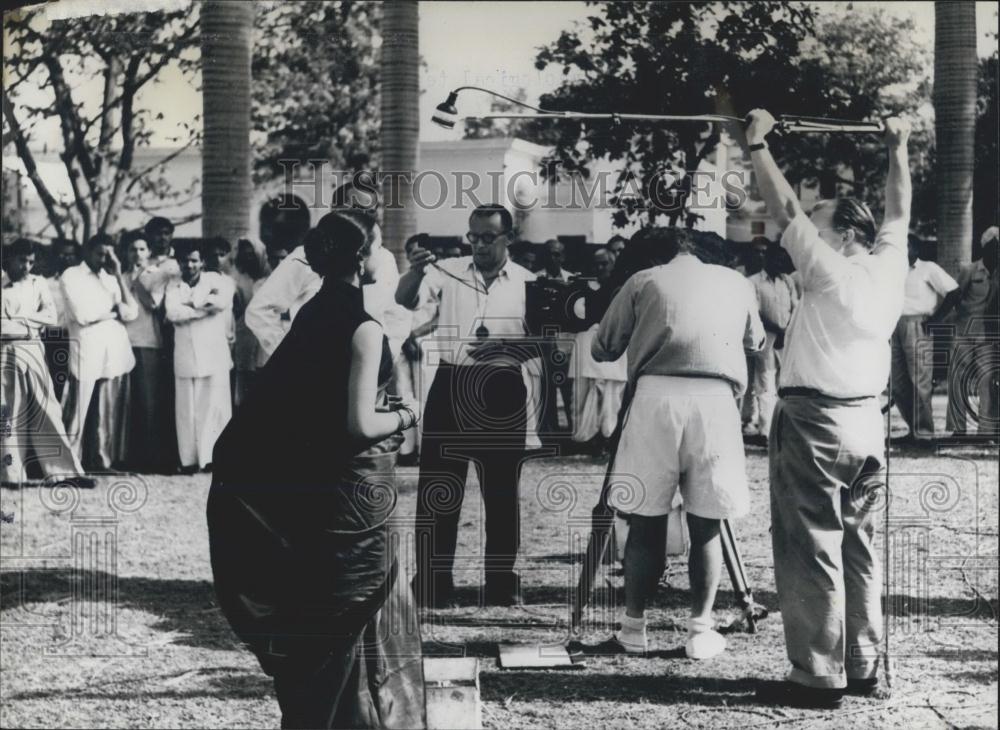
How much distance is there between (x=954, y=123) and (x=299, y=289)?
102 inches

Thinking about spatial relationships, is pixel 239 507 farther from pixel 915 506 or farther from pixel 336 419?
pixel 915 506

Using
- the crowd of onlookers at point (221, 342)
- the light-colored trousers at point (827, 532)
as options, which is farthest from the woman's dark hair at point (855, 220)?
the light-colored trousers at point (827, 532)

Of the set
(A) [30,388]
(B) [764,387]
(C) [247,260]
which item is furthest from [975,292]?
(A) [30,388]

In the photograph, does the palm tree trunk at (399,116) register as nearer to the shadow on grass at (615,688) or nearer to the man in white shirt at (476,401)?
the man in white shirt at (476,401)

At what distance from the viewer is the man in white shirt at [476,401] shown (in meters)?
4.72

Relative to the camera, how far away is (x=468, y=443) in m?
4.80

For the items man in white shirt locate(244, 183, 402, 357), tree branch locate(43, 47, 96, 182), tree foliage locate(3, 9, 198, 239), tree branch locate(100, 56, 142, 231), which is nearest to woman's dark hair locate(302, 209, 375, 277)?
man in white shirt locate(244, 183, 402, 357)

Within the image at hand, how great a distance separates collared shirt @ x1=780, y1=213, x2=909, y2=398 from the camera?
441 cm

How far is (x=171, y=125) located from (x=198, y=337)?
2.91ft

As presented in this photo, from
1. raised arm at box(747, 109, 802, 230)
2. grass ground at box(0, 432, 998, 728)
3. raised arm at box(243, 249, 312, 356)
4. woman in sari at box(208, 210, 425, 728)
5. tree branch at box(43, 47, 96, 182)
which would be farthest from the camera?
tree branch at box(43, 47, 96, 182)

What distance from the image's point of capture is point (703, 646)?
4617mm

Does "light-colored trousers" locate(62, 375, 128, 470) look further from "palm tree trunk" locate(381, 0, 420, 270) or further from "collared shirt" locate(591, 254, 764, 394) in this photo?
"collared shirt" locate(591, 254, 764, 394)

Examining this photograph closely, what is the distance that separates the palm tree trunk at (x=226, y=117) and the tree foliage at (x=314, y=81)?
0.18 ft

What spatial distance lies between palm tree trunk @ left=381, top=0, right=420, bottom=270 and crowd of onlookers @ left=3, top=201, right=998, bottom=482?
9 cm
